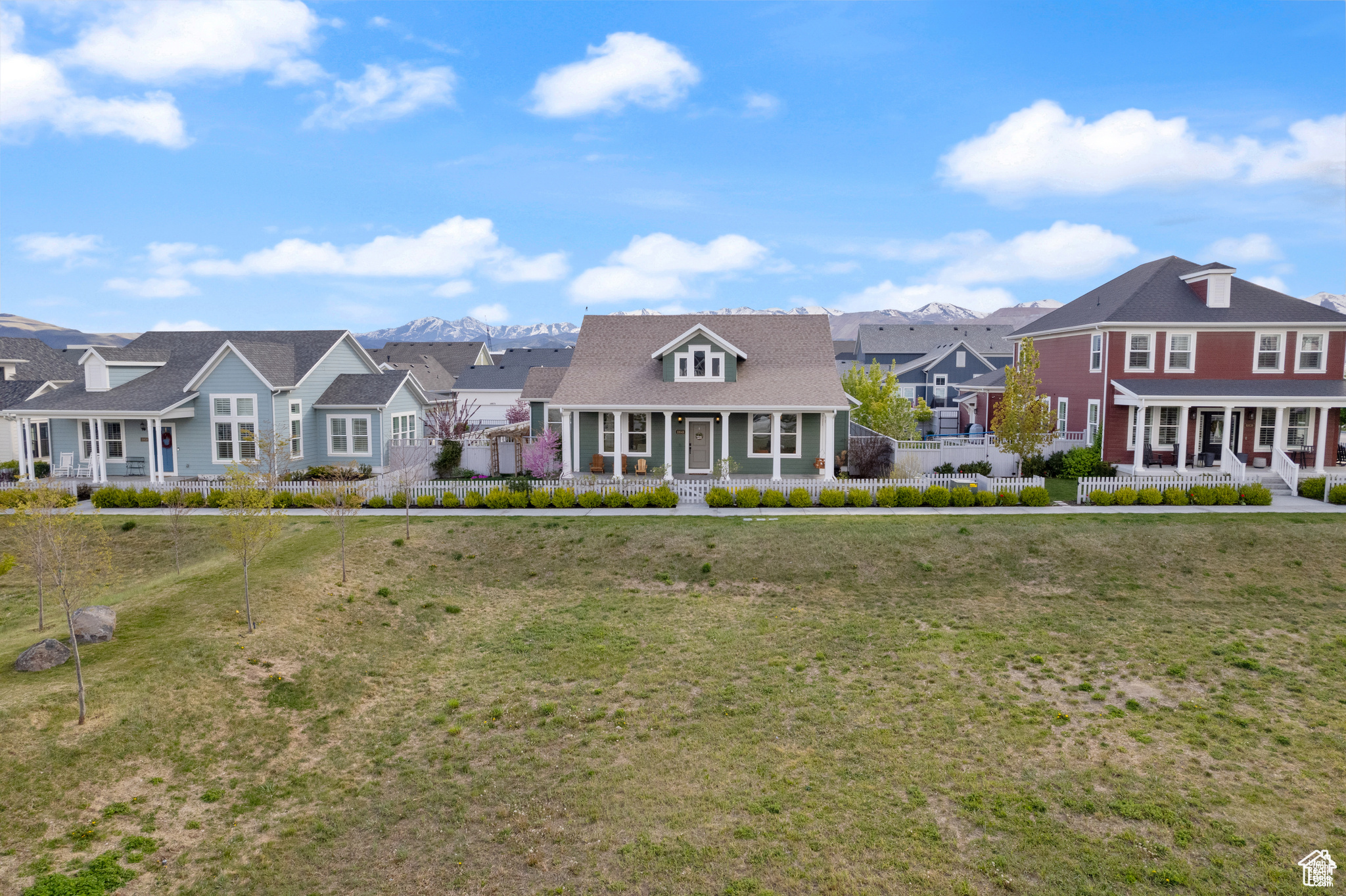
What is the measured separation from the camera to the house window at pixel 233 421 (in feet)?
95.4

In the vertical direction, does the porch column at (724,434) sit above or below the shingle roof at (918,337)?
below

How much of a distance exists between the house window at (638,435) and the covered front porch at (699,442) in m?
0.03

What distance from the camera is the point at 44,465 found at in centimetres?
3017

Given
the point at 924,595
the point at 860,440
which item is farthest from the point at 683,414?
the point at 924,595

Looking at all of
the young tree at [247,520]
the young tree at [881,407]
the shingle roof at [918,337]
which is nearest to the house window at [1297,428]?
the young tree at [881,407]

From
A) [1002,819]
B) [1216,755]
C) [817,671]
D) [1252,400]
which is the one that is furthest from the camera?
[1252,400]

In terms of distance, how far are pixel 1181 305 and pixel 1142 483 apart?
1013 cm

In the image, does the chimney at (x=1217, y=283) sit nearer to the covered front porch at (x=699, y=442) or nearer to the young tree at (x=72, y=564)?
the covered front porch at (x=699, y=442)

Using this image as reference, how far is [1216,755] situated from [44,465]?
39.1 meters

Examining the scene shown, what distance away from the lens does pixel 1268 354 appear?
97.7 feet

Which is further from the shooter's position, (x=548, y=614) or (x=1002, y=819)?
(x=548, y=614)

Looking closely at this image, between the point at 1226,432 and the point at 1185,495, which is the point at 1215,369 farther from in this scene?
the point at 1185,495

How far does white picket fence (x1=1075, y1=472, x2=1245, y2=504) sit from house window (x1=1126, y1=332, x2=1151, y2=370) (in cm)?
652

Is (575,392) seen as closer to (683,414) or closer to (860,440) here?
(683,414)
